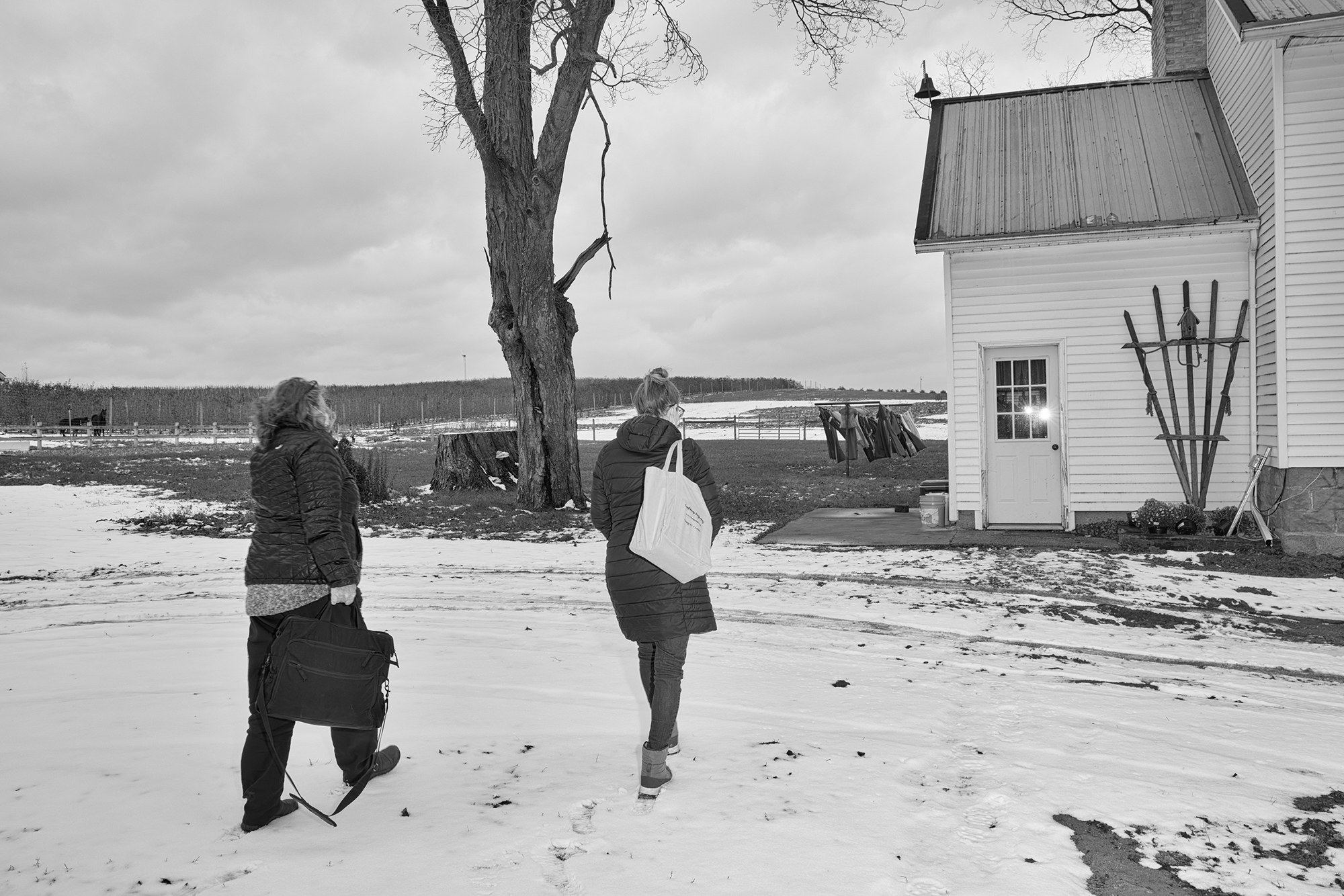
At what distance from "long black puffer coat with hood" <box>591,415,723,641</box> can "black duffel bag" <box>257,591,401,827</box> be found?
3.19ft

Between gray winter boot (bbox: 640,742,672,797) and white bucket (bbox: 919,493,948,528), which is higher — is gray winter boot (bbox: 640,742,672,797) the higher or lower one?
the lower one

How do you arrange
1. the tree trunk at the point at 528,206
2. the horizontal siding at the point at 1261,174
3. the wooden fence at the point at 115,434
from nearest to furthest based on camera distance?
the horizontal siding at the point at 1261,174 < the tree trunk at the point at 528,206 < the wooden fence at the point at 115,434

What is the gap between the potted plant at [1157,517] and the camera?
10.2 metres

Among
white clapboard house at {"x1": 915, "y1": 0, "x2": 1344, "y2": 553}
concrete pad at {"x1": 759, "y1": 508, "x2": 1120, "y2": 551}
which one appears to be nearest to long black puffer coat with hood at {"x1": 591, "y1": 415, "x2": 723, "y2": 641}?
concrete pad at {"x1": 759, "y1": 508, "x2": 1120, "y2": 551}

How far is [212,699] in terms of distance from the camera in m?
5.11

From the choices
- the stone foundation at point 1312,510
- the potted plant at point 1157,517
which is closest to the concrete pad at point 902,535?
the potted plant at point 1157,517

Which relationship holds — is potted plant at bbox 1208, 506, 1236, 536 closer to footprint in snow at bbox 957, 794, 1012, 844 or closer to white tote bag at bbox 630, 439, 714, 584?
footprint in snow at bbox 957, 794, 1012, 844

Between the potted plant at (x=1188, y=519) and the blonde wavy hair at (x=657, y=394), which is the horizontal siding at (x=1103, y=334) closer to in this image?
the potted plant at (x=1188, y=519)

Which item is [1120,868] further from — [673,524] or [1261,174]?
[1261,174]

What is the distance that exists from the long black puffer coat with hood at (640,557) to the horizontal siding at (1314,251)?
8625 mm

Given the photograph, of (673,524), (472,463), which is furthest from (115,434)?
(673,524)

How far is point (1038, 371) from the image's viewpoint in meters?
11.3

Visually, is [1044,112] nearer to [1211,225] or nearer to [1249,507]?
[1211,225]

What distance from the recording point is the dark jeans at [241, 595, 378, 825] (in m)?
3.46
